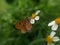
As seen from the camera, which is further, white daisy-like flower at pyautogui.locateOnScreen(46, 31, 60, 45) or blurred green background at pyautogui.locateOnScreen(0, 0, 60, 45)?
blurred green background at pyautogui.locateOnScreen(0, 0, 60, 45)

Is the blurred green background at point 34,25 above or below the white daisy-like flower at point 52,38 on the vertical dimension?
above

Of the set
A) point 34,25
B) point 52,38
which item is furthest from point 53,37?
point 34,25

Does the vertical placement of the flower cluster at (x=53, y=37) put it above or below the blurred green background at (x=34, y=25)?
below

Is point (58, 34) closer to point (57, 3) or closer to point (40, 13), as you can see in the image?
point (40, 13)

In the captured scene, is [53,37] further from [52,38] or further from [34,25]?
[34,25]

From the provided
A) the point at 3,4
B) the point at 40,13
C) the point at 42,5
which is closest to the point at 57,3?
the point at 42,5

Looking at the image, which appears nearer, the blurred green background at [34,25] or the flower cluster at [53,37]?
the flower cluster at [53,37]

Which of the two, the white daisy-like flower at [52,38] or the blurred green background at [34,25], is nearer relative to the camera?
the white daisy-like flower at [52,38]

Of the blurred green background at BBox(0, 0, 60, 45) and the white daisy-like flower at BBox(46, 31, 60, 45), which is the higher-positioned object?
the blurred green background at BBox(0, 0, 60, 45)
